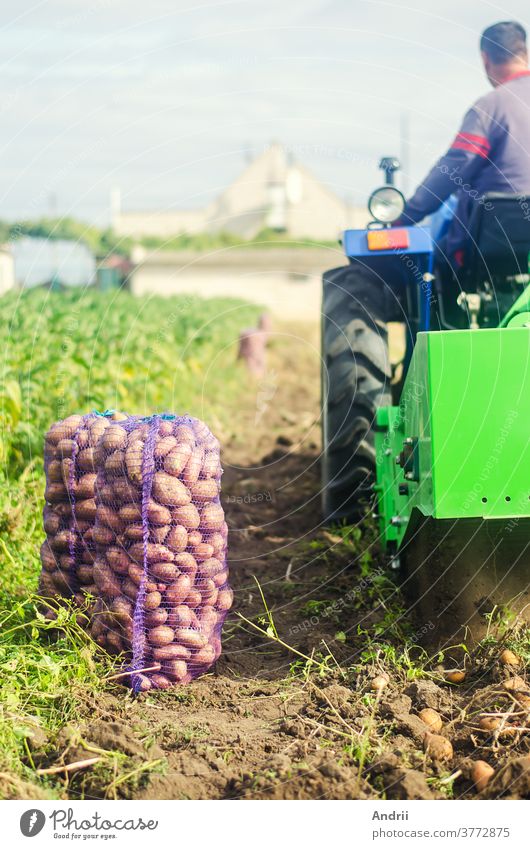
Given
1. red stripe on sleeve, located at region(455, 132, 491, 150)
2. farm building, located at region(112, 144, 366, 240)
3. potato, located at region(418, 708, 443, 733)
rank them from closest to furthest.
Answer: potato, located at region(418, 708, 443, 733) → red stripe on sleeve, located at region(455, 132, 491, 150) → farm building, located at region(112, 144, 366, 240)

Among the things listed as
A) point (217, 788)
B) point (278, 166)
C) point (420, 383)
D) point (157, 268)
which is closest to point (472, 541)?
point (420, 383)

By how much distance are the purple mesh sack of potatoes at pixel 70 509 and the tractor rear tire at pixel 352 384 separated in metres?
1.47

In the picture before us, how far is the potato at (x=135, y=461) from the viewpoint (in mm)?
3621

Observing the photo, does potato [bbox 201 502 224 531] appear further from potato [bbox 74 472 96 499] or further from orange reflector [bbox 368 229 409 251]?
orange reflector [bbox 368 229 409 251]

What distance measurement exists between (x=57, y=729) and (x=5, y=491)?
199 cm

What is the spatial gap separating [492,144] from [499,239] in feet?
1.68

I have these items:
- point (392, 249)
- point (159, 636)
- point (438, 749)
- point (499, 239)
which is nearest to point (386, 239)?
point (392, 249)

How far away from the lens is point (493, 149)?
4.77 metres

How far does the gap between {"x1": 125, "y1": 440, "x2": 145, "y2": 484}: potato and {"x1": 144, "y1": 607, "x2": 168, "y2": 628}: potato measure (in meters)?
0.47

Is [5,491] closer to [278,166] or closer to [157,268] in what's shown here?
[157,268]

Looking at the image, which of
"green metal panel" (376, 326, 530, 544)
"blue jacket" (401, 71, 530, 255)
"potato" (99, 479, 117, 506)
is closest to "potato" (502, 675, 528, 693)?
"green metal panel" (376, 326, 530, 544)

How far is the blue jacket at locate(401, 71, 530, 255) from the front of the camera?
4703 millimetres

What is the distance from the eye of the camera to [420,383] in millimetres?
3537

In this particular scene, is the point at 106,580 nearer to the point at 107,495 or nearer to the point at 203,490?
the point at 107,495
